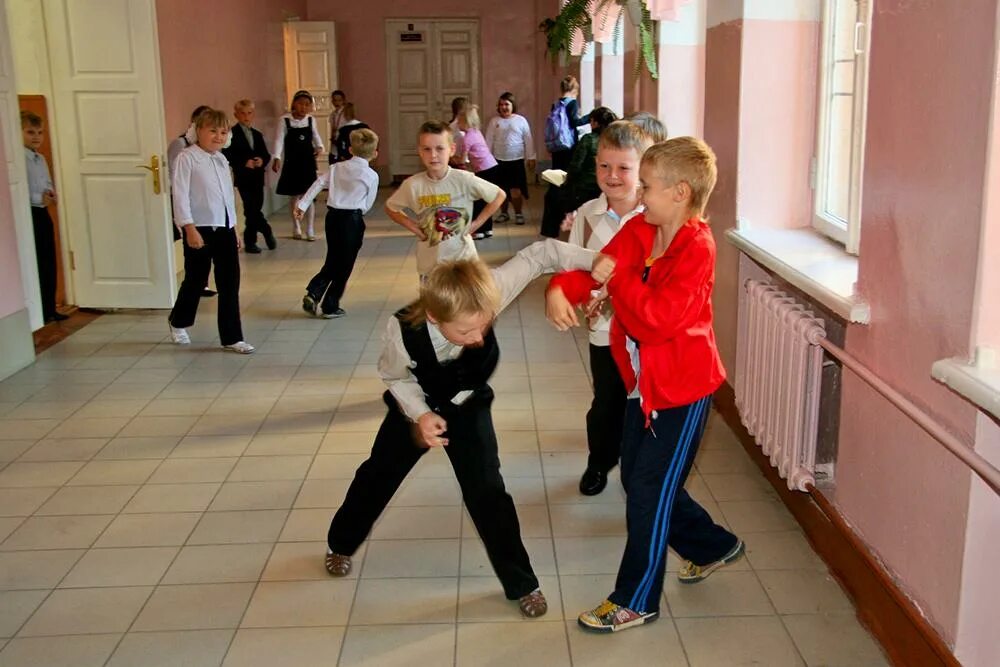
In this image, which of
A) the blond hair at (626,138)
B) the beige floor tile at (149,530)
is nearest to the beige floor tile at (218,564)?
the beige floor tile at (149,530)

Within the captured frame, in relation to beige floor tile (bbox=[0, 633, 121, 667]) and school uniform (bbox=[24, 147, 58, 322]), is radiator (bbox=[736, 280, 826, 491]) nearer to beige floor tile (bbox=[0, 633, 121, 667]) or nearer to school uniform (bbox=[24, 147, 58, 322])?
beige floor tile (bbox=[0, 633, 121, 667])

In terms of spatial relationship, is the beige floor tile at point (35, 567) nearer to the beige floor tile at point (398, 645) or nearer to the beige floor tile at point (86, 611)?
the beige floor tile at point (86, 611)

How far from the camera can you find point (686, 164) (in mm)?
2555

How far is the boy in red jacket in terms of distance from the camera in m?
2.55

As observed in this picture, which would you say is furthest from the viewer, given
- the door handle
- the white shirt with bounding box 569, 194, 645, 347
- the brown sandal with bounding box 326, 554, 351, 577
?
the door handle

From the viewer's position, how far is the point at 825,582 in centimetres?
310

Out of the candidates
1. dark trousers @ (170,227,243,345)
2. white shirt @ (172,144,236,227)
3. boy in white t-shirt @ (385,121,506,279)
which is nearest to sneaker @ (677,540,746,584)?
boy in white t-shirt @ (385,121,506,279)

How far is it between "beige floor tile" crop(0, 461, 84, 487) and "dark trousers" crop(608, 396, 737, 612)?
7.82 feet

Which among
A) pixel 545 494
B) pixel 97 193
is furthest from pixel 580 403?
pixel 97 193

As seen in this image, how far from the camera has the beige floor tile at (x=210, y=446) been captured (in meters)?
4.28

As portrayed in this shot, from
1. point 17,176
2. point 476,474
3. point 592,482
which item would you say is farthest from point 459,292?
point 17,176

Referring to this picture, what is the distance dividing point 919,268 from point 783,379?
97 cm

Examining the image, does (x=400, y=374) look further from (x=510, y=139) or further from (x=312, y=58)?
(x=312, y=58)

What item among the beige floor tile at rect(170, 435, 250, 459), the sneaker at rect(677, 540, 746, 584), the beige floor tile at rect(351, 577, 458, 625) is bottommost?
the beige floor tile at rect(351, 577, 458, 625)
